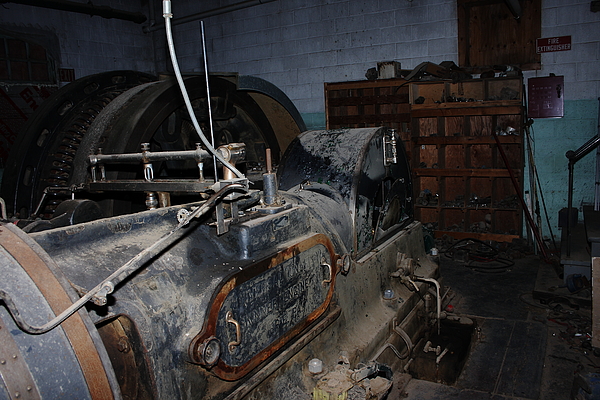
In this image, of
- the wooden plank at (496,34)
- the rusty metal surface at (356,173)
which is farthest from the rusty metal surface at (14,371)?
the wooden plank at (496,34)

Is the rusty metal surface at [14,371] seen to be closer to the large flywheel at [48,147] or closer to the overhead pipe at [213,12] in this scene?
the large flywheel at [48,147]

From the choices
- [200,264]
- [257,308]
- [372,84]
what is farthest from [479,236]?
[200,264]

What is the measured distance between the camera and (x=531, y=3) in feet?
15.3

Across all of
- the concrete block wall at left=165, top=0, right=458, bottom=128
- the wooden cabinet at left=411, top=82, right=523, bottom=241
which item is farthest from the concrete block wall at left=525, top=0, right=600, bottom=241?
the concrete block wall at left=165, top=0, right=458, bottom=128

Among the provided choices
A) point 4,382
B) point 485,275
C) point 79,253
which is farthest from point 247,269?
point 485,275

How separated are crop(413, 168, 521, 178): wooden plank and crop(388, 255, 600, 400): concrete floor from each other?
3.61 ft

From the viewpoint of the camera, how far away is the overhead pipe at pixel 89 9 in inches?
232

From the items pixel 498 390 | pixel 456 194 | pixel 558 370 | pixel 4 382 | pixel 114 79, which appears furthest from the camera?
pixel 456 194

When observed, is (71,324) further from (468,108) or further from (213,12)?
(213,12)

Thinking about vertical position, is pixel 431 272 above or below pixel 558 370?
above

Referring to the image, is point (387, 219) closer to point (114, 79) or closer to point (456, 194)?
point (114, 79)

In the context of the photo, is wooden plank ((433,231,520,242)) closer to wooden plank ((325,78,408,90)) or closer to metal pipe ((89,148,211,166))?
wooden plank ((325,78,408,90))

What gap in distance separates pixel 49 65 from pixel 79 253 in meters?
6.09

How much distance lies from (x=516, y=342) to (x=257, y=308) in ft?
6.67
